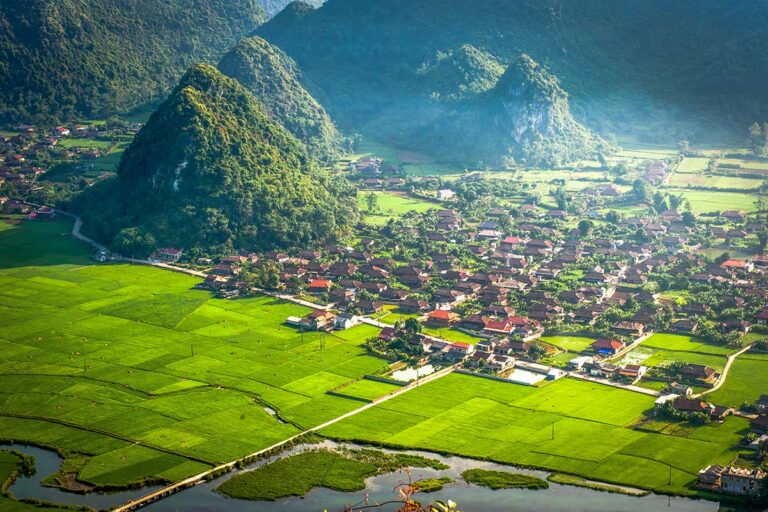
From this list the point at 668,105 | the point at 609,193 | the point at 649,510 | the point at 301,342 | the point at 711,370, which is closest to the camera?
the point at 649,510

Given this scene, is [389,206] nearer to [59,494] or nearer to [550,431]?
[550,431]

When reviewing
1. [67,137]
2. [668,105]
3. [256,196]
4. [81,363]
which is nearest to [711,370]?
[81,363]

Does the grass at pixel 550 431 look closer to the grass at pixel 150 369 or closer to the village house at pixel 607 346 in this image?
the grass at pixel 150 369

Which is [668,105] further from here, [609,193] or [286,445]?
[286,445]

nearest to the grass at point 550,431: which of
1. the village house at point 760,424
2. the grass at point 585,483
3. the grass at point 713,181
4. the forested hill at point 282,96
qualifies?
the grass at point 585,483

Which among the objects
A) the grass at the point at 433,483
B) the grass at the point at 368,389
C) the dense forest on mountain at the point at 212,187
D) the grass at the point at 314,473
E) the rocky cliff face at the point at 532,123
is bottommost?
the grass at the point at 314,473

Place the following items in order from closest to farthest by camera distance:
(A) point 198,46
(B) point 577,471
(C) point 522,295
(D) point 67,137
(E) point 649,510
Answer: (E) point 649,510, (B) point 577,471, (C) point 522,295, (D) point 67,137, (A) point 198,46

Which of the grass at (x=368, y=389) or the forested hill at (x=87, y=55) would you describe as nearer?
the grass at (x=368, y=389)
